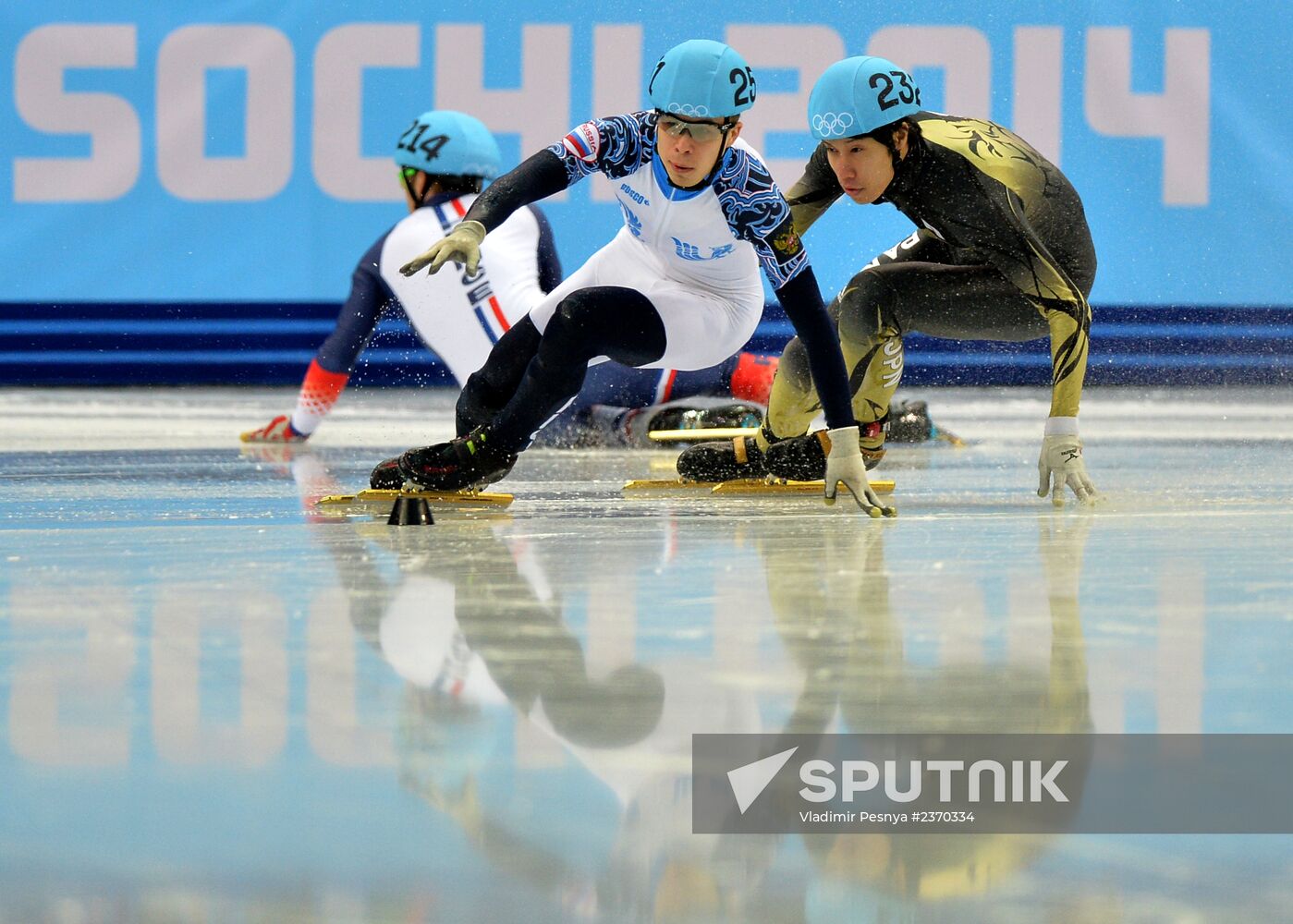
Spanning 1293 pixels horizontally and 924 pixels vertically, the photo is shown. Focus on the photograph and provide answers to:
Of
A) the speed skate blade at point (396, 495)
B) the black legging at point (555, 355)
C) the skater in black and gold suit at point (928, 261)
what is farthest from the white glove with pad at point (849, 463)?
the speed skate blade at point (396, 495)

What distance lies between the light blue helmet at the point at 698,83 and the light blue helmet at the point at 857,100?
237 mm

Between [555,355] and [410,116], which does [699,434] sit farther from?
[410,116]

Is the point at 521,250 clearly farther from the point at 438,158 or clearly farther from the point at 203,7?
the point at 203,7

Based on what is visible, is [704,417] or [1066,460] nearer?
[1066,460]

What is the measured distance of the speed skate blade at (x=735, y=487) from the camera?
4.49 meters

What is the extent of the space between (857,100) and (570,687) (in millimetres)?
2328

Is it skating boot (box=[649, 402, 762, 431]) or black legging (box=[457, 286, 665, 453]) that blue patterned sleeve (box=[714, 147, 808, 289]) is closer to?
black legging (box=[457, 286, 665, 453])

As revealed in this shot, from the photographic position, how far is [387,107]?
8.70m

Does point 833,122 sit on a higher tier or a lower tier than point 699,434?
higher

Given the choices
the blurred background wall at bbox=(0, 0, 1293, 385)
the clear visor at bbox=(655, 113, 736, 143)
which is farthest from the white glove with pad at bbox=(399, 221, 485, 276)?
the blurred background wall at bbox=(0, 0, 1293, 385)

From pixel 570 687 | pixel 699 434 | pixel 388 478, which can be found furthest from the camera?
pixel 699 434

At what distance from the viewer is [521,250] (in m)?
5.87

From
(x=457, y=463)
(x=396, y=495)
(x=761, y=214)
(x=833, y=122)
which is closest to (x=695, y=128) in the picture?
(x=761, y=214)

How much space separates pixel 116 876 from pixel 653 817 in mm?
440
